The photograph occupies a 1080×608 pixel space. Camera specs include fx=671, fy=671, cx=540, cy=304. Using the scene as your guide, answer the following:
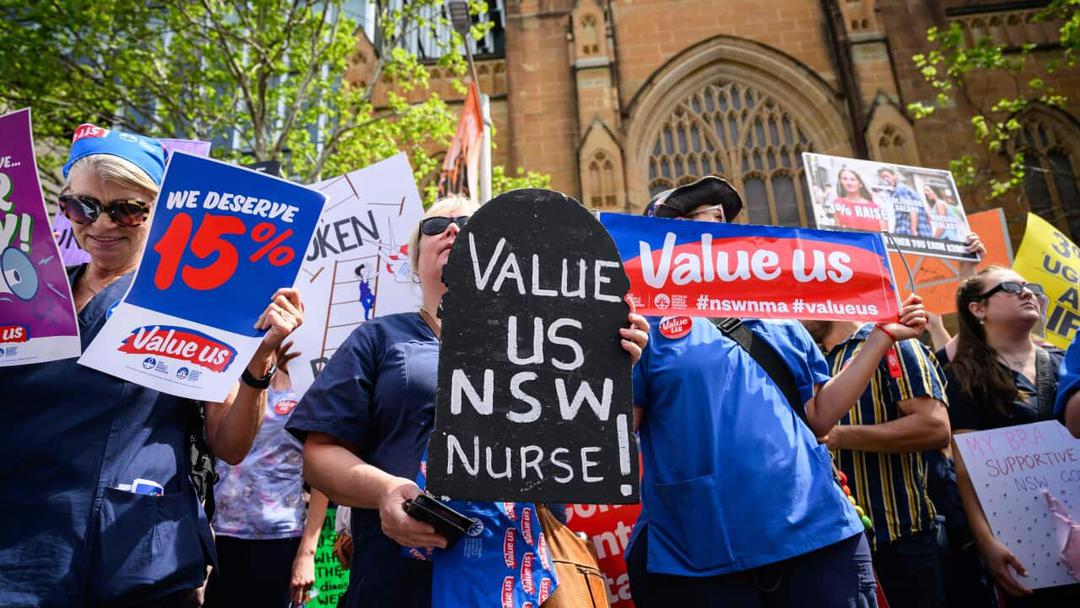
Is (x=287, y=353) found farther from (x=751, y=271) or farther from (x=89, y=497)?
(x=751, y=271)

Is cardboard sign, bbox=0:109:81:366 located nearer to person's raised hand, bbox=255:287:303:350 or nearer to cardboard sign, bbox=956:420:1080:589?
person's raised hand, bbox=255:287:303:350

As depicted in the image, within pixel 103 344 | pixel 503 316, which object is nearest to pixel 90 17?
pixel 103 344

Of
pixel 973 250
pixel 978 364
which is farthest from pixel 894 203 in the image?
pixel 978 364

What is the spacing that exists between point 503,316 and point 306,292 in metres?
2.45

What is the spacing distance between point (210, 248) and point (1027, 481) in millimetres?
3462

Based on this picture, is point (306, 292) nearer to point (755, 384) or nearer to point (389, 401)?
point (389, 401)

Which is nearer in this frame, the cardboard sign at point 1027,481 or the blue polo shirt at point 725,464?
the blue polo shirt at point 725,464

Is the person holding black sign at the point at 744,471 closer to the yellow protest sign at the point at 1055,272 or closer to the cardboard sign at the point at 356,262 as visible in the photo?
the cardboard sign at the point at 356,262

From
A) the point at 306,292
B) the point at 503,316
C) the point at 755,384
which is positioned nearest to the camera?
the point at 503,316

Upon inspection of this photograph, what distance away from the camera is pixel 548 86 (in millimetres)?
15484

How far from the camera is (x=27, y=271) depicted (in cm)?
187

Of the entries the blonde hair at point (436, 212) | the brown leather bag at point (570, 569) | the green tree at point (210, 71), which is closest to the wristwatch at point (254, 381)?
the blonde hair at point (436, 212)

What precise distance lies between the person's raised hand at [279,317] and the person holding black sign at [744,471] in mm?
1135

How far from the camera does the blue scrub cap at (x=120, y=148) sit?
77.1 inches
